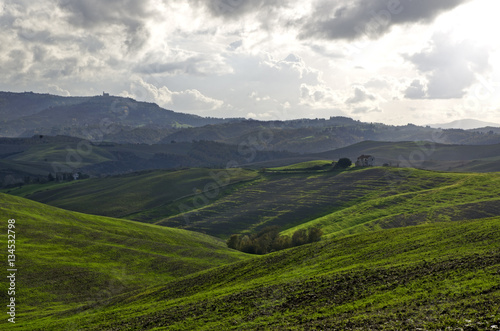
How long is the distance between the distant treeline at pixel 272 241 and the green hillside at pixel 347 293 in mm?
54263

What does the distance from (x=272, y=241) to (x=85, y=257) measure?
59555 mm

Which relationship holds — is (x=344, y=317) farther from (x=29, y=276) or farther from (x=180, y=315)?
(x=29, y=276)

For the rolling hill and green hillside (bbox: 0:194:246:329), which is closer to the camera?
the rolling hill

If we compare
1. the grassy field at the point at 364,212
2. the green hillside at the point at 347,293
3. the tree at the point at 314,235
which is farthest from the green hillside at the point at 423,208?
the green hillside at the point at 347,293

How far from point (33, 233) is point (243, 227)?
297 ft

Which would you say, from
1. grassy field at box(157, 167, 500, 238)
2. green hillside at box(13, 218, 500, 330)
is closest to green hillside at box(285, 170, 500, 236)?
grassy field at box(157, 167, 500, 238)

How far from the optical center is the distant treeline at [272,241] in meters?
125

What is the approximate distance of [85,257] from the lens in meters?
94.1

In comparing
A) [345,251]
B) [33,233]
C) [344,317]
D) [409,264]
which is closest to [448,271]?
[409,264]

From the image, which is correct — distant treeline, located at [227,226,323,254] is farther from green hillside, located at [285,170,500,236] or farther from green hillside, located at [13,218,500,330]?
green hillside, located at [13,218,500,330]

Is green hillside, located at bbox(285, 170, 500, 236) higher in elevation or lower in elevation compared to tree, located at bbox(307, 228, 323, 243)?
higher

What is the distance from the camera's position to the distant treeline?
125 metres

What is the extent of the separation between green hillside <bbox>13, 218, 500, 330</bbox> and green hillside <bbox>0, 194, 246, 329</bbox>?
37.0ft

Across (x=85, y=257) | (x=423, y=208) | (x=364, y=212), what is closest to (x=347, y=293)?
(x=85, y=257)
